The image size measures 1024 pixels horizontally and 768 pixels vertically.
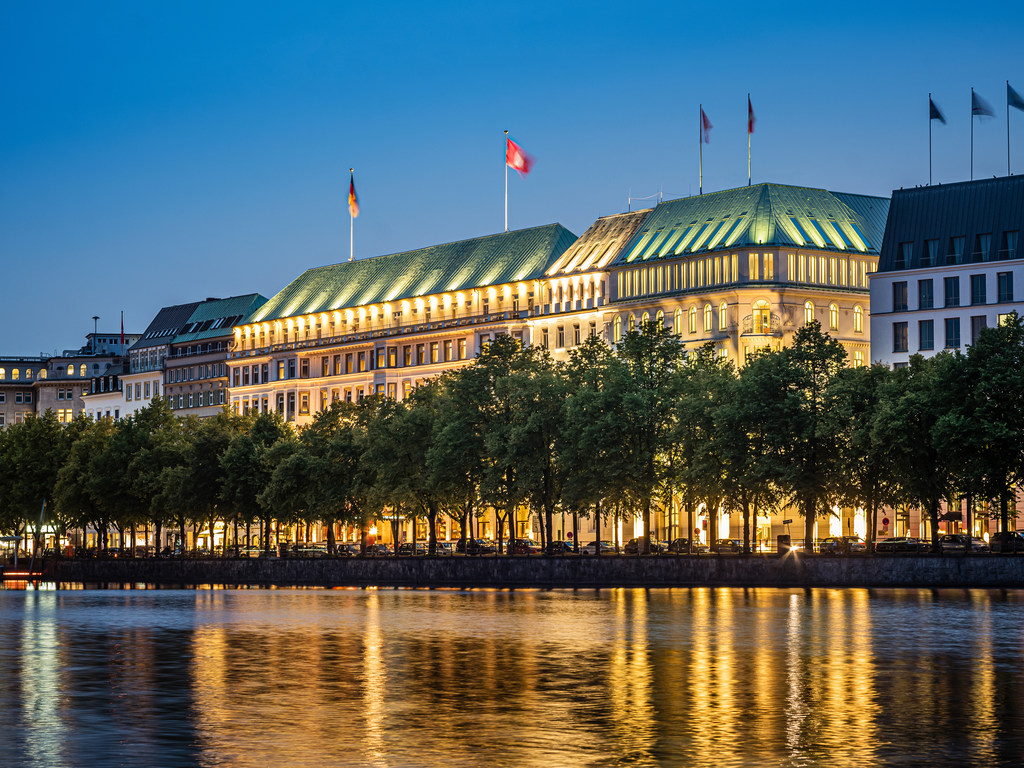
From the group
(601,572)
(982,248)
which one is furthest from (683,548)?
(982,248)

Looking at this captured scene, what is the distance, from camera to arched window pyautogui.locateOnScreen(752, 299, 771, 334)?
17500cm

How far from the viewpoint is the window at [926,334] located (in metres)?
161

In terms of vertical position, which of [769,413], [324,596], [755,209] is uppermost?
[755,209]

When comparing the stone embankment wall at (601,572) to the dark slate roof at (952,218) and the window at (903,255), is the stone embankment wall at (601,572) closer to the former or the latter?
the dark slate roof at (952,218)

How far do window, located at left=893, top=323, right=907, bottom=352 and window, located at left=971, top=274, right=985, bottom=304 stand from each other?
734 centimetres

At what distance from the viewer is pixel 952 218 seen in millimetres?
161250

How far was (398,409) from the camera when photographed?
156m

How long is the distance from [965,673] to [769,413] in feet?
220

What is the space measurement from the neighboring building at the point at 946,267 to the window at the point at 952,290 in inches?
3.6

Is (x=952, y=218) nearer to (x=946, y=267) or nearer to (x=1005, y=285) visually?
(x=946, y=267)

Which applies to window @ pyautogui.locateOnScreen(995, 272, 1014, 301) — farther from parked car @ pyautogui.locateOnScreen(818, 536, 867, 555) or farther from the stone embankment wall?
the stone embankment wall

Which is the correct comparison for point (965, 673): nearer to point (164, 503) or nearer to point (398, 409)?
point (398, 409)

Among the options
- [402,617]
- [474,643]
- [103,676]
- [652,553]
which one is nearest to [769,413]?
[652,553]

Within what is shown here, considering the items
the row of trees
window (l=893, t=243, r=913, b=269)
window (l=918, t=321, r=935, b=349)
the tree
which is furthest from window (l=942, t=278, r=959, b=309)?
the tree
